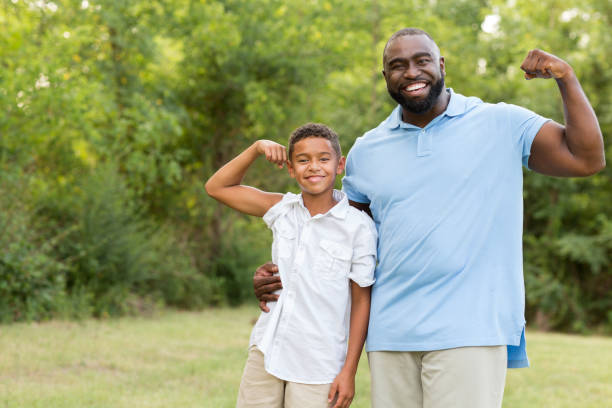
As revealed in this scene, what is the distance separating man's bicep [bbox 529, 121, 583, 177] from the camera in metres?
2.75

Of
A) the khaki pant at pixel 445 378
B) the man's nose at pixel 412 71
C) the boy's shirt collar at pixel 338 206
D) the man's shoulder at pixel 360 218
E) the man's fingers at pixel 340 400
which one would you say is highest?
the man's nose at pixel 412 71

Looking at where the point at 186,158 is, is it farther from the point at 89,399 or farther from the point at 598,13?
the point at 598,13

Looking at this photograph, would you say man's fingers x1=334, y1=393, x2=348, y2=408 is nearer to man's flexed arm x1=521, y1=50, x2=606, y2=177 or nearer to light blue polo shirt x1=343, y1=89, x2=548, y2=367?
light blue polo shirt x1=343, y1=89, x2=548, y2=367

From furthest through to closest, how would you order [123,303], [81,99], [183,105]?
[183,105] → [123,303] → [81,99]

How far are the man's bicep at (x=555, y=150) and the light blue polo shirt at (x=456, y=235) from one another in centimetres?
4

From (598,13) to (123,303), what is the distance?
13.7 m

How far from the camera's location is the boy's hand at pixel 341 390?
2.88 meters

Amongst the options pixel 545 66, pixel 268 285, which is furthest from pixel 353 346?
pixel 545 66

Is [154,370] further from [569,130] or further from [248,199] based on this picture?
[569,130]

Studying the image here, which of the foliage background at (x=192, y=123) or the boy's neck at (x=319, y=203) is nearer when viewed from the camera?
the boy's neck at (x=319, y=203)

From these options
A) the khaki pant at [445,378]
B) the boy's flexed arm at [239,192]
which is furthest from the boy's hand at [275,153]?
the khaki pant at [445,378]

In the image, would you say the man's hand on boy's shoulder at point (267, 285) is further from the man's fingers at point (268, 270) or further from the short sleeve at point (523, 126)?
the short sleeve at point (523, 126)

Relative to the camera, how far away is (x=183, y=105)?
49.4ft

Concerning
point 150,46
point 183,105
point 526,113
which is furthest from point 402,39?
point 183,105
